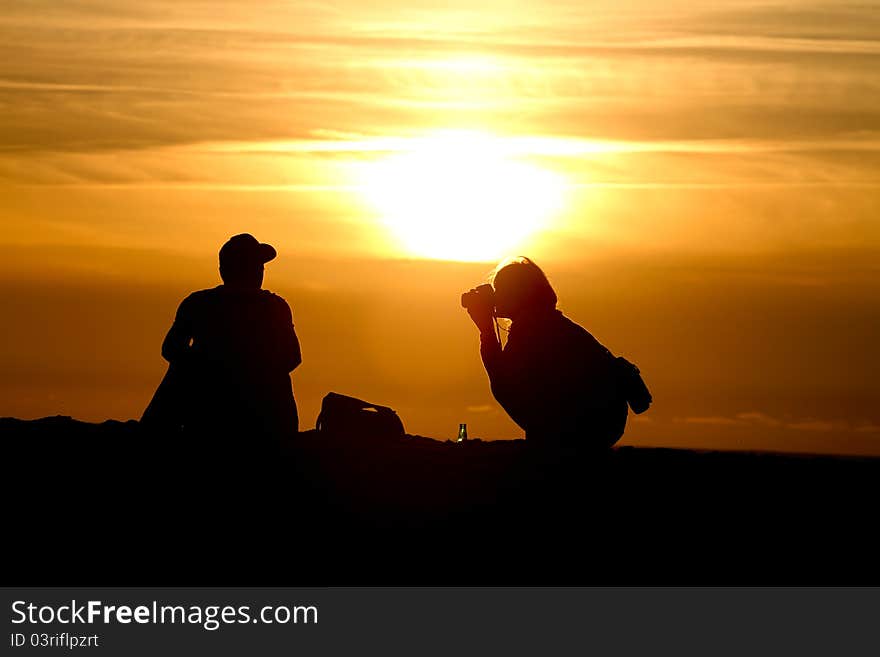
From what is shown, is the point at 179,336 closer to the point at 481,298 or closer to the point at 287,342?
the point at 287,342

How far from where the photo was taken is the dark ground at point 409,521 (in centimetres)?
1056

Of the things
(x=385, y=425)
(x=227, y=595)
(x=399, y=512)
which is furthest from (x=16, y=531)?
(x=385, y=425)

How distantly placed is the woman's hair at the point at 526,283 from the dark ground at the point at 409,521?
5.02 feet

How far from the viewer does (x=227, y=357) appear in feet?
42.3

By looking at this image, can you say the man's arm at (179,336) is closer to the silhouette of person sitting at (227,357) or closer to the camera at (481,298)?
the silhouette of person sitting at (227,357)

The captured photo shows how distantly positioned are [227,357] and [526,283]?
2118 millimetres

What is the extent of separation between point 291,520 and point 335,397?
285cm

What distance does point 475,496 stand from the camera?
10.9 m

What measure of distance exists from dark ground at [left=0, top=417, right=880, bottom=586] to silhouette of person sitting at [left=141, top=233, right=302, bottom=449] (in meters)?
1.45

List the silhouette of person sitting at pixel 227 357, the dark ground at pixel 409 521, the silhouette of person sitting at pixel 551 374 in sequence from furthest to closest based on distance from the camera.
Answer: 1. the silhouette of person sitting at pixel 227 357
2. the silhouette of person sitting at pixel 551 374
3. the dark ground at pixel 409 521

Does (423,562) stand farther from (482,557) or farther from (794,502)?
(794,502)

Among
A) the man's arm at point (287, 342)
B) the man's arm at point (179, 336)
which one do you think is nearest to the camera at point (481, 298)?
the man's arm at point (287, 342)

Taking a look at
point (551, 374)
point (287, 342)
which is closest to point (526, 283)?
point (551, 374)

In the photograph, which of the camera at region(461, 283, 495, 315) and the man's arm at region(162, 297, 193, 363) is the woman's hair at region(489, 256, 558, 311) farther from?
the man's arm at region(162, 297, 193, 363)
